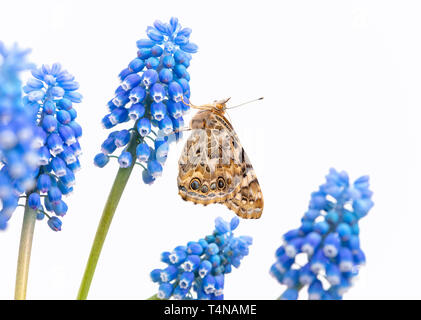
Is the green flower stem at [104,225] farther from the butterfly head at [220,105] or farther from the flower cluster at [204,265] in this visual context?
the butterfly head at [220,105]

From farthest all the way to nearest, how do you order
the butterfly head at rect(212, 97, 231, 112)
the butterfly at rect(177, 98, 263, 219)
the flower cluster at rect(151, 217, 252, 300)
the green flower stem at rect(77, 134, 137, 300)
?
the butterfly head at rect(212, 97, 231, 112) < the butterfly at rect(177, 98, 263, 219) < the green flower stem at rect(77, 134, 137, 300) < the flower cluster at rect(151, 217, 252, 300)

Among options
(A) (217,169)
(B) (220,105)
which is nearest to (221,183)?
(A) (217,169)

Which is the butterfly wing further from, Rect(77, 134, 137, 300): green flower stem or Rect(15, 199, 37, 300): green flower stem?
Rect(15, 199, 37, 300): green flower stem

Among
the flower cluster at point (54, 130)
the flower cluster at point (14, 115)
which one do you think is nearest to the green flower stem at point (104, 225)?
the flower cluster at point (54, 130)

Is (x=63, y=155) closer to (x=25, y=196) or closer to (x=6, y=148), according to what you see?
(x=25, y=196)

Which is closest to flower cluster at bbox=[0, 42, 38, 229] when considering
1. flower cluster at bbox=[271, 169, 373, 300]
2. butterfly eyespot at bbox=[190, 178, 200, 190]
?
flower cluster at bbox=[271, 169, 373, 300]

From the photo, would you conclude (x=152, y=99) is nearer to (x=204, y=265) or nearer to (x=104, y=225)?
(x=104, y=225)

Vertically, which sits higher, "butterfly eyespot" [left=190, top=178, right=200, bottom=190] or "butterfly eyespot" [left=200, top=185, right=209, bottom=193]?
"butterfly eyespot" [left=190, top=178, right=200, bottom=190]
